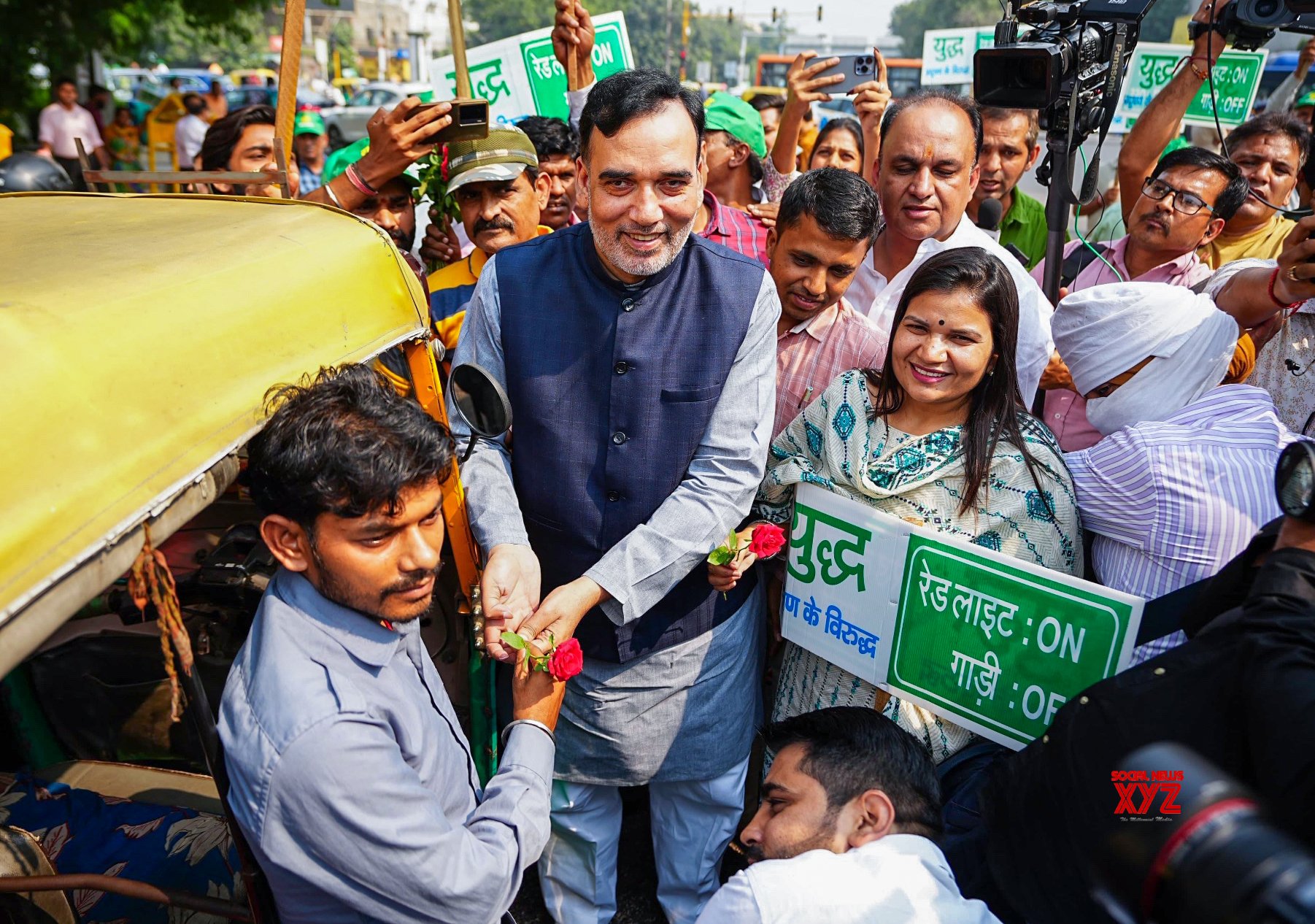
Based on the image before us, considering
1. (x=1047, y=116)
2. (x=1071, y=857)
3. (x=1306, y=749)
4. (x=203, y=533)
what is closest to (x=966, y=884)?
(x=1071, y=857)

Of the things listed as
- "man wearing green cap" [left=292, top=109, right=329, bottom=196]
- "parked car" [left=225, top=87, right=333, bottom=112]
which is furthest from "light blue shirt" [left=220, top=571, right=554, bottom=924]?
"parked car" [left=225, top=87, right=333, bottom=112]

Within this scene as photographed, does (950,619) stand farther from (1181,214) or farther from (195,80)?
(195,80)

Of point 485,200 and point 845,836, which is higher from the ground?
point 485,200

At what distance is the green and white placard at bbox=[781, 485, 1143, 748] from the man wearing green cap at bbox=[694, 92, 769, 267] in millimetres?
1615

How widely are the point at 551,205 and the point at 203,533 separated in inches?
92.0

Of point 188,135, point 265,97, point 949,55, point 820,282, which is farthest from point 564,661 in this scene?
point 265,97

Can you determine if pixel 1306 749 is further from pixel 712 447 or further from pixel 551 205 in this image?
pixel 551 205

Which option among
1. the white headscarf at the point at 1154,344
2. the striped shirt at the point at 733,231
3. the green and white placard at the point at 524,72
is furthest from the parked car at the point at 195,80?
the white headscarf at the point at 1154,344

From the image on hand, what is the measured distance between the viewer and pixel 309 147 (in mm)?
9695

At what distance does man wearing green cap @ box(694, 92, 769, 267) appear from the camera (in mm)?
3814

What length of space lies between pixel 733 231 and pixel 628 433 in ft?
5.98

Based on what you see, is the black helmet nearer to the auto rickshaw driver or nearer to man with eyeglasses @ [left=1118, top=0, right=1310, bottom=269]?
the auto rickshaw driver

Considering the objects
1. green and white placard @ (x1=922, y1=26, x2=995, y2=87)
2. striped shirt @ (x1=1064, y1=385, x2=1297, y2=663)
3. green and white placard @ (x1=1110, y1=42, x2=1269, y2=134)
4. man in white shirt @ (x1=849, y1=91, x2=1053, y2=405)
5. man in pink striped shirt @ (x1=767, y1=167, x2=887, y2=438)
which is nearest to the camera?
striped shirt @ (x1=1064, y1=385, x2=1297, y2=663)

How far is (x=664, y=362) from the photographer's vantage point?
2264 millimetres
